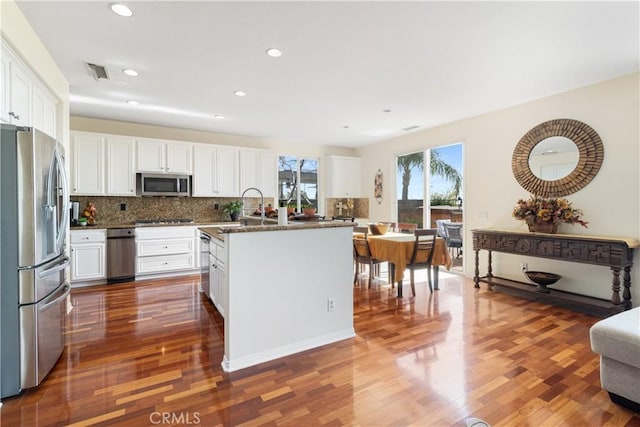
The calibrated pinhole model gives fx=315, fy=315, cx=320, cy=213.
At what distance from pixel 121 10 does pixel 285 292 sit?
236cm

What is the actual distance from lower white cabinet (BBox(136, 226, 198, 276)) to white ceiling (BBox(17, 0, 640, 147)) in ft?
6.09

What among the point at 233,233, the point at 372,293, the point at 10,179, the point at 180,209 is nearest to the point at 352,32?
the point at 233,233

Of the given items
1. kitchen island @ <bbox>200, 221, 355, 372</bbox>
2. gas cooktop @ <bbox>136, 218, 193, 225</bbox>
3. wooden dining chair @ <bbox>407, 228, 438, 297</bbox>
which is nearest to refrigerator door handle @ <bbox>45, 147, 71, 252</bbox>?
kitchen island @ <bbox>200, 221, 355, 372</bbox>

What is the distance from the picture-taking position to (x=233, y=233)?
7.48ft

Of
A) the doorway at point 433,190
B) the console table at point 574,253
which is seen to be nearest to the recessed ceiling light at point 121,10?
the console table at point 574,253

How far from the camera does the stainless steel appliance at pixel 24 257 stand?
1928mm

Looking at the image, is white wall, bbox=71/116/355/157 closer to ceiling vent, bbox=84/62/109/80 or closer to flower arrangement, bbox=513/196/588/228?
ceiling vent, bbox=84/62/109/80

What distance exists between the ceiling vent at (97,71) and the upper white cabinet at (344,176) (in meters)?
4.58

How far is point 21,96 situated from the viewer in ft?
7.88

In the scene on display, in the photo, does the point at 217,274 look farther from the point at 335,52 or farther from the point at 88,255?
the point at 88,255

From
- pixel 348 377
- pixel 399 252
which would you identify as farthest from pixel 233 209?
pixel 348 377

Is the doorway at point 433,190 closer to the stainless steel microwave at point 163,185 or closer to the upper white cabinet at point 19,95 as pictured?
the stainless steel microwave at point 163,185

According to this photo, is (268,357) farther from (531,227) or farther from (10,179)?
(531,227)

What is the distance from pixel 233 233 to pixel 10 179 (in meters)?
1.36
